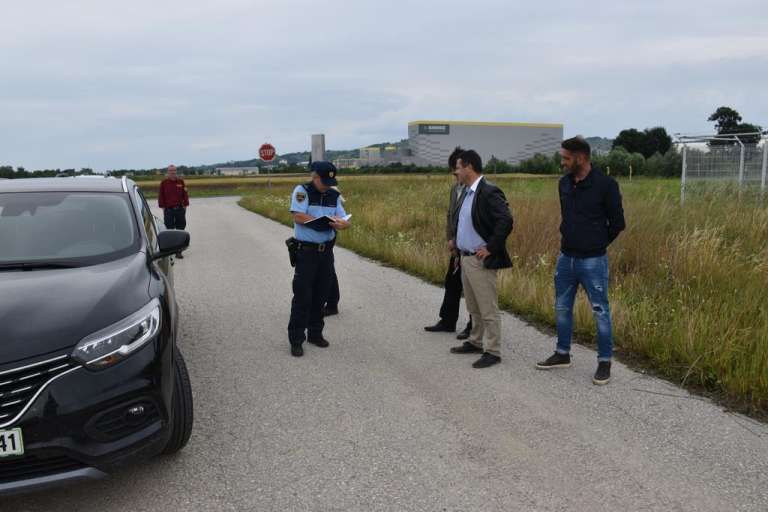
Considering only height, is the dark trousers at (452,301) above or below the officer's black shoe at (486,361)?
above

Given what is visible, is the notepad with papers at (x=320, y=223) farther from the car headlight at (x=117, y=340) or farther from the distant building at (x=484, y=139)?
the distant building at (x=484, y=139)

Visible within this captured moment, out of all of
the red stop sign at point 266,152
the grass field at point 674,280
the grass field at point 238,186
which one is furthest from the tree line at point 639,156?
the grass field at point 674,280

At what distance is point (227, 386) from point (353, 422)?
1293 millimetres

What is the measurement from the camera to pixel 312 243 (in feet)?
19.7

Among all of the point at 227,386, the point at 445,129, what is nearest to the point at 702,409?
the point at 227,386

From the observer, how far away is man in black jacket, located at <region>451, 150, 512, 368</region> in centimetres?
531

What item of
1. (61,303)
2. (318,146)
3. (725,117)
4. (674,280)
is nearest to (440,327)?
(674,280)

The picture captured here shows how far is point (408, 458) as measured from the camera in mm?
3662

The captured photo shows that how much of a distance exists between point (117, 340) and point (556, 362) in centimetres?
359

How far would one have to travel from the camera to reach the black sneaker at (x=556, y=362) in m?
5.27

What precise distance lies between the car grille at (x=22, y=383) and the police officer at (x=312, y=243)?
118 inches

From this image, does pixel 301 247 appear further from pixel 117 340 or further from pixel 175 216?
pixel 175 216

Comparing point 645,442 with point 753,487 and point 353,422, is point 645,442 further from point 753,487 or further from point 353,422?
point 353,422

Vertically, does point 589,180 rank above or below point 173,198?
above
